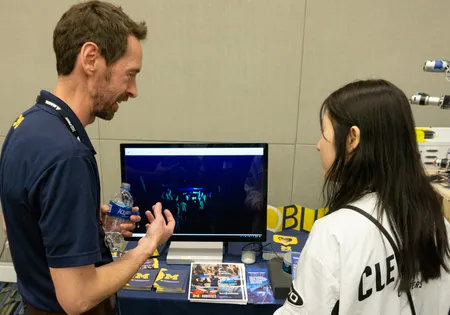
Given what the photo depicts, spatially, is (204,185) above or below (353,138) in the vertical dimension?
below

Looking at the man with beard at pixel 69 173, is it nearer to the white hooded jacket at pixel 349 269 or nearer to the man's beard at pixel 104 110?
the man's beard at pixel 104 110

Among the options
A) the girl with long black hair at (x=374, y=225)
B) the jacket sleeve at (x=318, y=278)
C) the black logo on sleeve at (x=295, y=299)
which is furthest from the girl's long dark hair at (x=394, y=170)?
the black logo on sleeve at (x=295, y=299)

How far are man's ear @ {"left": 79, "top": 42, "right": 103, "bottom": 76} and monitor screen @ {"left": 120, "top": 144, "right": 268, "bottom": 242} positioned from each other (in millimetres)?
613

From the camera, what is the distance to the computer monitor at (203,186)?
1560mm

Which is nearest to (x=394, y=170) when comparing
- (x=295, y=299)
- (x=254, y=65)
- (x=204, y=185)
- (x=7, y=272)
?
(x=295, y=299)

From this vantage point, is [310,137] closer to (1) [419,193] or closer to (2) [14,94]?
(1) [419,193]

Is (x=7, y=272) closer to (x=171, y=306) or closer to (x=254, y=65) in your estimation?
(x=171, y=306)

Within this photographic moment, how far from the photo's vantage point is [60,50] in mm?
974

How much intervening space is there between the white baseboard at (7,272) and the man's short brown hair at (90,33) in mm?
2183

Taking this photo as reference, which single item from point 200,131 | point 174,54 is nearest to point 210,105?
point 200,131

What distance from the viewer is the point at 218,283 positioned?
1.46 metres

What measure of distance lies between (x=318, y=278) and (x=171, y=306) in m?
0.74

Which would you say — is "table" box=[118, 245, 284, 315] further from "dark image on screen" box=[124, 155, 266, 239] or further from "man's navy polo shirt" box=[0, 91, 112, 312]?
"man's navy polo shirt" box=[0, 91, 112, 312]

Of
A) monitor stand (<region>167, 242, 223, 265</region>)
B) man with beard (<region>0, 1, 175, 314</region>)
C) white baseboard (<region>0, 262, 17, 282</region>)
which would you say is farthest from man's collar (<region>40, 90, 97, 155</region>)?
white baseboard (<region>0, 262, 17, 282</region>)
